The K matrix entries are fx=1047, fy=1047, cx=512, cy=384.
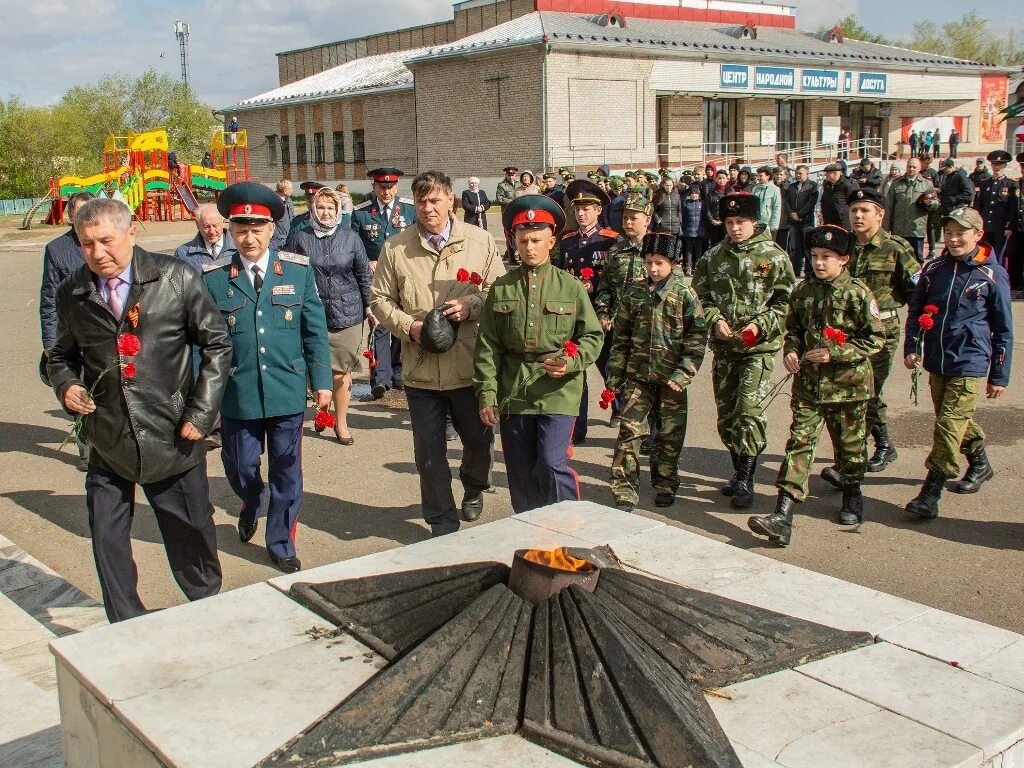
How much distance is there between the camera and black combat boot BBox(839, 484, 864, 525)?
20.3 feet

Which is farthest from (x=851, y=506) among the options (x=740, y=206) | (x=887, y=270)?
(x=740, y=206)

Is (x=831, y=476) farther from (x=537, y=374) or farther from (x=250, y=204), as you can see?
(x=250, y=204)

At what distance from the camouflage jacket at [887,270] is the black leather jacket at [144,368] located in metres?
4.41

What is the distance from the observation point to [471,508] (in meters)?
6.50

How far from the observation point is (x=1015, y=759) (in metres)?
2.67

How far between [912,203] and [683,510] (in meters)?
11.3

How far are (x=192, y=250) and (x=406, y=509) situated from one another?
7.62 feet

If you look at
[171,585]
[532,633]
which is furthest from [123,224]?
[532,633]

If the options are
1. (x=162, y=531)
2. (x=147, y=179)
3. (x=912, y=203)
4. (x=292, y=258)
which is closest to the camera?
(x=162, y=531)

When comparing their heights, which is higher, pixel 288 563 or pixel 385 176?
pixel 385 176

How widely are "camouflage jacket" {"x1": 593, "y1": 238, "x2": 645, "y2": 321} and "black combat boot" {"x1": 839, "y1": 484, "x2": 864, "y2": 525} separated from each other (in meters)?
2.27

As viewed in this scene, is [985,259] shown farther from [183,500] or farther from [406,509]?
[183,500]

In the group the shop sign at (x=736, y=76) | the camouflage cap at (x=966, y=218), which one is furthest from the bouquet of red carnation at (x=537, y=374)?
the shop sign at (x=736, y=76)

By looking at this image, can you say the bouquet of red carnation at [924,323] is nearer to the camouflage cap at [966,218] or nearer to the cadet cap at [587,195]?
the camouflage cap at [966,218]
